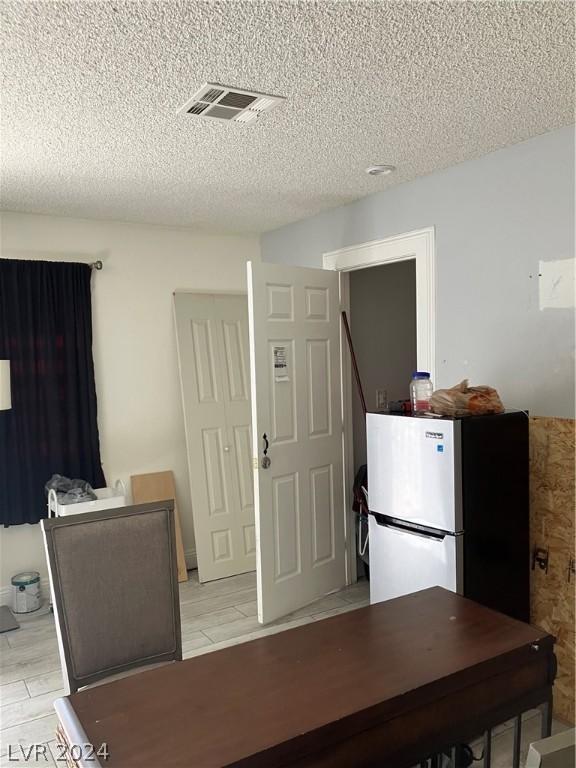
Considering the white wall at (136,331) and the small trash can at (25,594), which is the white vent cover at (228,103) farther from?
the small trash can at (25,594)

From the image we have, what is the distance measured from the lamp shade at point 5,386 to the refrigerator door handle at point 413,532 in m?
2.24

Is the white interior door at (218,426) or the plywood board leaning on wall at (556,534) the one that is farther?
the white interior door at (218,426)

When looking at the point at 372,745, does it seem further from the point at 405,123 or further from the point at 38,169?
the point at 38,169

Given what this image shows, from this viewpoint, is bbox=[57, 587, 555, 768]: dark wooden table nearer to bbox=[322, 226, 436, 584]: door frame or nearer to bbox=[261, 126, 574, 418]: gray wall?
bbox=[261, 126, 574, 418]: gray wall

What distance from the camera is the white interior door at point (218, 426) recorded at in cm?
455

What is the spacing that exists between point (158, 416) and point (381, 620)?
306 centimetres

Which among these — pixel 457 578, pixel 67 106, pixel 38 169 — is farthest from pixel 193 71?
pixel 457 578

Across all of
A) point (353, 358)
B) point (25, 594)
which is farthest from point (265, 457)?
point (25, 594)

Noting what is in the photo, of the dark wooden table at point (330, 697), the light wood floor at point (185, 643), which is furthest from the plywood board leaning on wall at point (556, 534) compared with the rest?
the dark wooden table at point (330, 697)

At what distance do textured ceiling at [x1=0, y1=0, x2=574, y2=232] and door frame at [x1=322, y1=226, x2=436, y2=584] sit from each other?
1.19 ft

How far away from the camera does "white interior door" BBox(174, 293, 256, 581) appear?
4547 millimetres

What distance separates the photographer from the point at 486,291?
9.78 ft

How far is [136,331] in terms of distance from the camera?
14.8 feet

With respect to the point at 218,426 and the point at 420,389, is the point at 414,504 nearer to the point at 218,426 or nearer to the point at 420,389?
the point at 420,389
